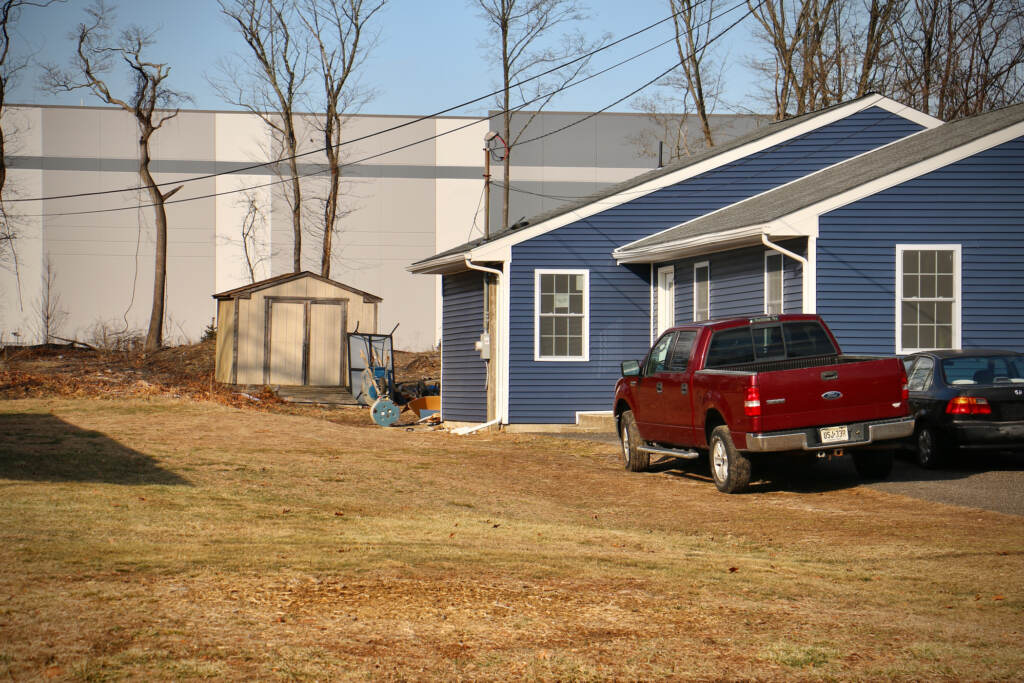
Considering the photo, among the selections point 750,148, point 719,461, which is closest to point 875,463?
point 719,461

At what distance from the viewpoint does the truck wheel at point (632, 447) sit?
14.5 m

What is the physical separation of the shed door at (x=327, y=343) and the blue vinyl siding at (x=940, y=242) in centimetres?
1714

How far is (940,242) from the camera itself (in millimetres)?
17438

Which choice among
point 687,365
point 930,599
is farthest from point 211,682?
point 687,365

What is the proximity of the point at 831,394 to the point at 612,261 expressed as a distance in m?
10.4

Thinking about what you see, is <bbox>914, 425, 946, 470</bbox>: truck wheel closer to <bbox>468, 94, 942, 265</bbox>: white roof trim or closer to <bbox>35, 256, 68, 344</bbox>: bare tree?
<bbox>468, 94, 942, 265</bbox>: white roof trim

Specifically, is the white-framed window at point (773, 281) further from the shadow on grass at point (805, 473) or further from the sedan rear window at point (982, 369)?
the sedan rear window at point (982, 369)

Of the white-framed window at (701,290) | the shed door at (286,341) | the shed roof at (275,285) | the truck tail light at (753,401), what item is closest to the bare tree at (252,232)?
the shed roof at (275,285)

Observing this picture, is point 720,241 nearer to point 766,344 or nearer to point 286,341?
point 766,344

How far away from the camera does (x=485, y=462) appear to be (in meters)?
15.6

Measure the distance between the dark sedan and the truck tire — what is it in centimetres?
293

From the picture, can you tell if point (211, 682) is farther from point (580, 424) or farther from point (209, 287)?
point (209, 287)

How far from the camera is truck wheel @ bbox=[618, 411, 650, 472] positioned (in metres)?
14.5

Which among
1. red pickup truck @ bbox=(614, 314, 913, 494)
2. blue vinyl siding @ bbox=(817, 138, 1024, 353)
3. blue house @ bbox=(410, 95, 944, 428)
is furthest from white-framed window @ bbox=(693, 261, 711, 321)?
red pickup truck @ bbox=(614, 314, 913, 494)
